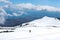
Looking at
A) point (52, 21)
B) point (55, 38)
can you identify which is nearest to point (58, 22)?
point (52, 21)

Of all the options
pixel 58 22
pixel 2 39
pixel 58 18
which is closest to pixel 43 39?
pixel 2 39

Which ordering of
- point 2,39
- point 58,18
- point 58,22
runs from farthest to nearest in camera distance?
point 58,18, point 58,22, point 2,39

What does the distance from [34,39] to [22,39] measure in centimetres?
137

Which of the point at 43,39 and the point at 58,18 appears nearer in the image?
the point at 43,39

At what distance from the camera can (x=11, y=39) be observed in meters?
19.6

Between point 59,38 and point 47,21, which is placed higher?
point 59,38

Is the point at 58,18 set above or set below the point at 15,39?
below

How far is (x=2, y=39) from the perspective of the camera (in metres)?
19.3

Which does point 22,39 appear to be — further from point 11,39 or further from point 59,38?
point 59,38

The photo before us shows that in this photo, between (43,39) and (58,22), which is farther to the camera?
(58,22)

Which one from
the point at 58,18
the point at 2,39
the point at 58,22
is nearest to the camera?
the point at 2,39

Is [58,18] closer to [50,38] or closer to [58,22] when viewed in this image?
[58,22]

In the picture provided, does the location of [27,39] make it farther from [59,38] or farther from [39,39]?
[59,38]

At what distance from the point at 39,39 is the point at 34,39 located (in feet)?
2.21
